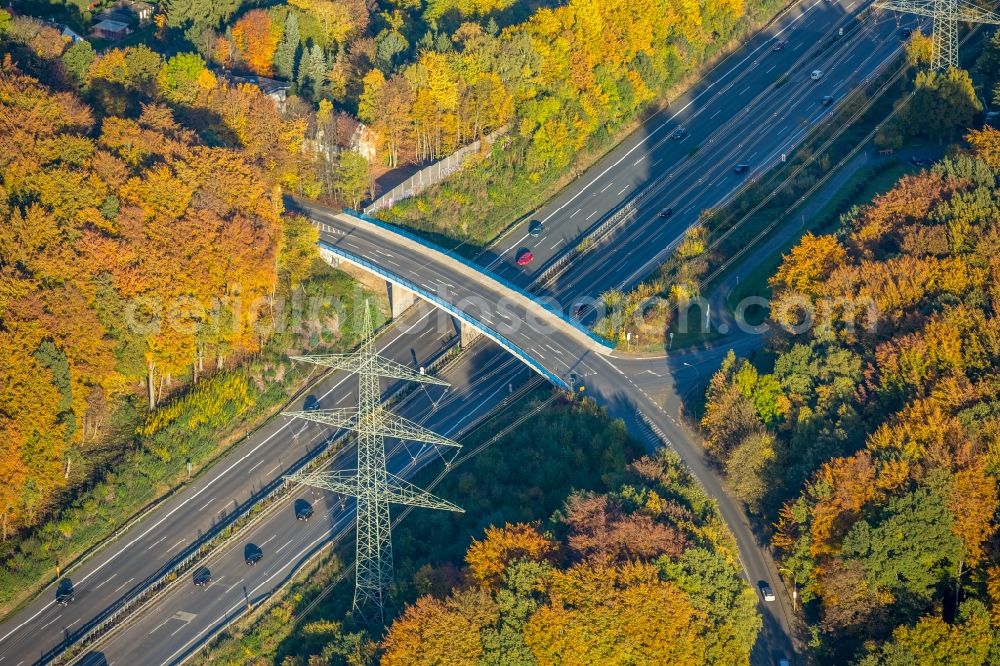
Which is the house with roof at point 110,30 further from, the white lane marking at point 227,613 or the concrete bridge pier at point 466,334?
the white lane marking at point 227,613

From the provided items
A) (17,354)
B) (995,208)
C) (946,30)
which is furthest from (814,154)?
(17,354)

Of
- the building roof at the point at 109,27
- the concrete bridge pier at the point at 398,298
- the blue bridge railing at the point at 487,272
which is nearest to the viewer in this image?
the blue bridge railing at the point at 487,272

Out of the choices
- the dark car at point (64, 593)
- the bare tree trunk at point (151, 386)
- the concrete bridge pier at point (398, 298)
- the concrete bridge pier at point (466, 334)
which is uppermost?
the concrete bridge pier at point (398, 298)

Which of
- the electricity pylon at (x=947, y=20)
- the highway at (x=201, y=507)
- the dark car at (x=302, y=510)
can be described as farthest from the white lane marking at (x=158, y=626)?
the electricity pylon at (x=947, y=20)

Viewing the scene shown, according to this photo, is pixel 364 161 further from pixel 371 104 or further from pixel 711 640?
pixel 711 640

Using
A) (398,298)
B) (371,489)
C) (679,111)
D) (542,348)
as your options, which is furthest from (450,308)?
(679,111)

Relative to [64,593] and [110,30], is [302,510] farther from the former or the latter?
[110,30]

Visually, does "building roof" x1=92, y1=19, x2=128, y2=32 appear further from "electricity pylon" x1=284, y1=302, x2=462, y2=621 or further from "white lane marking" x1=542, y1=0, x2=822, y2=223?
"electricity pylon" x1=284, y1=302, x2=462, y2=621

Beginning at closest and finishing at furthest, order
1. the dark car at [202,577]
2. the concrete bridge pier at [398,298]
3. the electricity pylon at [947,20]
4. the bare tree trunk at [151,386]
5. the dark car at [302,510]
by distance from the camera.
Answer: the dark car at [202,577]
the dark car at [302,510]
the bare tree trunk at [151,386]
the concrete bridge pier at [398,298]
the electricity pylon at [947,20]
